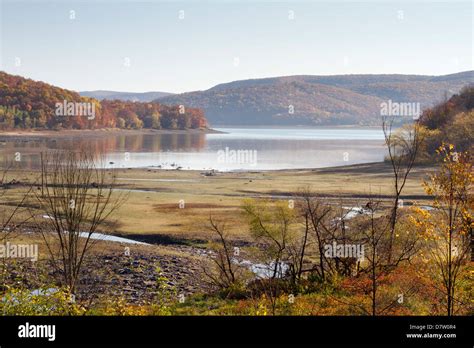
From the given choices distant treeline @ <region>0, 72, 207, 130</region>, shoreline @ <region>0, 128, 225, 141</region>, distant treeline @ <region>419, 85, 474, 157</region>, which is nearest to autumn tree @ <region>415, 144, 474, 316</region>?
distant treeline @ <region>419, 85, 474, 157</region>

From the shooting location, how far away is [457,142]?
63.6 meters

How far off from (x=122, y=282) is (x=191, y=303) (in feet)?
16.3

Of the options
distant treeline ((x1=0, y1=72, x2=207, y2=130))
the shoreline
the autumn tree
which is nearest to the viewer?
the autumn tree

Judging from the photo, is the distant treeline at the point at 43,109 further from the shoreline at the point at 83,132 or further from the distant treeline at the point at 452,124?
the distant treeline at the point at 452,124

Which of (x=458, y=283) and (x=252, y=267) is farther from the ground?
(x=458, y=283)

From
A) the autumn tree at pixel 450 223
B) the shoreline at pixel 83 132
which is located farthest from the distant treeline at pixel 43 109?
the autumn tree at pixel 450 223

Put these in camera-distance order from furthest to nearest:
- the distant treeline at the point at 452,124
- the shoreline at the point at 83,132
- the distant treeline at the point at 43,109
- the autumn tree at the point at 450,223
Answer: the distant treeline at the point at 43,109 < the shoreline at the point at 83,132 < the distant treeline at the point at 452,124 < the autumn tree at the point at 450,223

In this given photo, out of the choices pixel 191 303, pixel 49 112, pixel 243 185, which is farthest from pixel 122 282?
pixel 49 112

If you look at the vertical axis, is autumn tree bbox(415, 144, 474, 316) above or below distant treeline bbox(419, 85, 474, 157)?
below

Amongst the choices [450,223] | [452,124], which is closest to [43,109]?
[452,124]

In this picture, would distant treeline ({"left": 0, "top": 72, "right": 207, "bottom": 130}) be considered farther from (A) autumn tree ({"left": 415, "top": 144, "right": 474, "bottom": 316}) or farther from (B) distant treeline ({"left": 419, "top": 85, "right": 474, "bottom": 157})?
(A) autumn tree ({"left": 415, "top": 144, "right": 474, "bottom": 316})

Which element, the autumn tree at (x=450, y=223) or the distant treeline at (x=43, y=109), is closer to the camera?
the autumn tree at (x=450, y=223)
